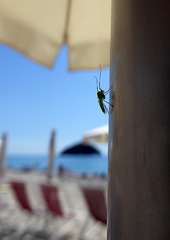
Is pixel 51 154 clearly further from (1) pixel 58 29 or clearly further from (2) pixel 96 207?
(1) pixel 58 29

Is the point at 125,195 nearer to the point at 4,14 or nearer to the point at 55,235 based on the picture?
the point at 4,14

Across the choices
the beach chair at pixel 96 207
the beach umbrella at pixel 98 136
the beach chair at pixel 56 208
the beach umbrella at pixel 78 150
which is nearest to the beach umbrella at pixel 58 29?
the beach chair at pixel 96 207

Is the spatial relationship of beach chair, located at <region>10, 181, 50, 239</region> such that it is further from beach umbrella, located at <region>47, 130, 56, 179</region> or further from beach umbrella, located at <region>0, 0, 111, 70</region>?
beach umbrella, located at <region>47, 130, 56, 179</region>

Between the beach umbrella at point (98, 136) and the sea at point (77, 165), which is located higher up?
the beach umbrella at point (98, 136)

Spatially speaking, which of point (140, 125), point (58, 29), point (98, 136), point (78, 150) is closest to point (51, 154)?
point (98, 136)

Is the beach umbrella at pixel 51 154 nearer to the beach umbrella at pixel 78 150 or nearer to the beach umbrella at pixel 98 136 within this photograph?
the beach umbrella at pixel 98 136
